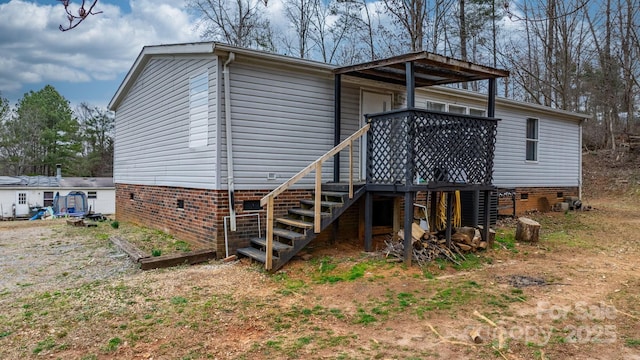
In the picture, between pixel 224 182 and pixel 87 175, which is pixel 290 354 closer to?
pixel 224 182

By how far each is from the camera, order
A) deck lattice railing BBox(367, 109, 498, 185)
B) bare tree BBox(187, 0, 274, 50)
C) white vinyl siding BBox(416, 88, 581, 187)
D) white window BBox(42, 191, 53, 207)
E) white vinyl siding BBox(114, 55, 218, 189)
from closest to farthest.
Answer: deck lattice railing BBox(367, 109, 498, 185), white vinyl siding BBox(114, 55, 218, 189), white vinyl siding BBox(416, 88, 581, 187), bare tree BBox(187, 0, 274, 50), white window BBox(42, 191, 53, 207)

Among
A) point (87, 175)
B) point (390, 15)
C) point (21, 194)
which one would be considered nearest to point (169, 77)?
point (390, 15)

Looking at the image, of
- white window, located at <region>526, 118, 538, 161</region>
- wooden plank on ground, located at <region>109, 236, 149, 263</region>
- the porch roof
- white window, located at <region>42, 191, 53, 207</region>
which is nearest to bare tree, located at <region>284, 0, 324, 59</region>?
white window, located at <region>526, 118, 538, 161</region>

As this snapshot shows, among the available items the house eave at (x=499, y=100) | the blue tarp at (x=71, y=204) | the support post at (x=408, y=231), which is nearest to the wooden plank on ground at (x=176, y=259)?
the support post at (x=408, y=231)

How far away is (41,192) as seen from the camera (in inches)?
961

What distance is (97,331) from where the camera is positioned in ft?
13.4

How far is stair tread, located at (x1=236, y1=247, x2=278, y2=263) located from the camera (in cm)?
628

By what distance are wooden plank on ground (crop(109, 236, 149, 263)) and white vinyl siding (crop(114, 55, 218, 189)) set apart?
146cm

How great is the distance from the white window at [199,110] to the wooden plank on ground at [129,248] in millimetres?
2110

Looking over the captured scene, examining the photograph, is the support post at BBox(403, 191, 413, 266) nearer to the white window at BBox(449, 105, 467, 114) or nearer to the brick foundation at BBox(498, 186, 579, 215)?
the white window at BBox(449, 105, 467, 114)

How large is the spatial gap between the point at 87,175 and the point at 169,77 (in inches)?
Result: 1122

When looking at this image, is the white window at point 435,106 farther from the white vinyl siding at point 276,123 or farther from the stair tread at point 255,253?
the stair tread at point 255,253

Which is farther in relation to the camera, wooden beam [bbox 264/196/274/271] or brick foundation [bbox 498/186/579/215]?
brick foundation [bbox 498/186/579/215]

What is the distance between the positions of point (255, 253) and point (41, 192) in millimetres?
23369
